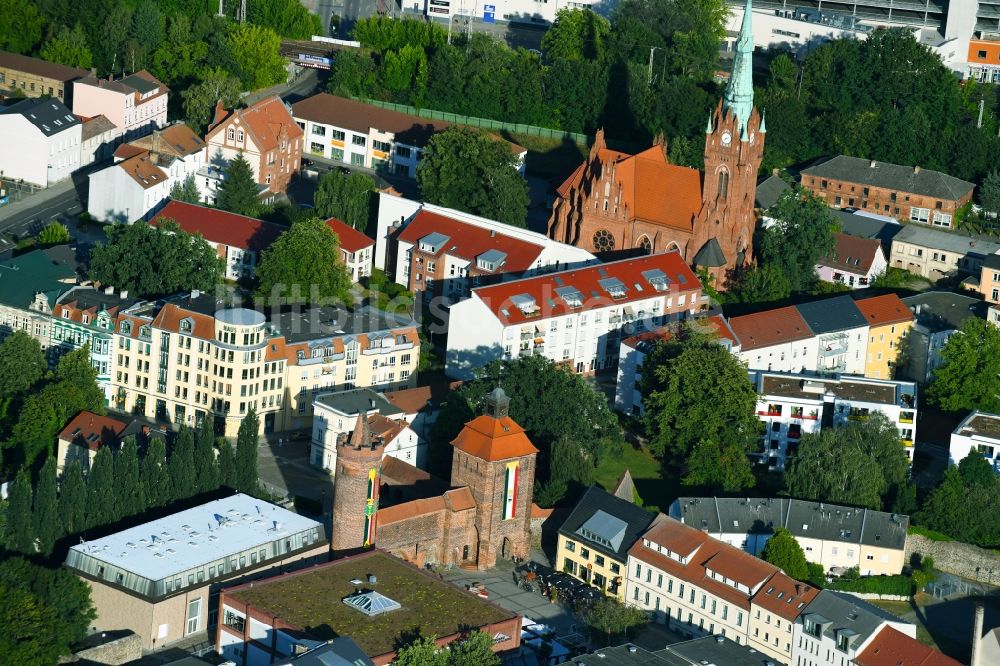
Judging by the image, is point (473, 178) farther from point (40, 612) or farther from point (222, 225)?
point (40, 612)

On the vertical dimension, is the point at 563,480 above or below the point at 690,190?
below

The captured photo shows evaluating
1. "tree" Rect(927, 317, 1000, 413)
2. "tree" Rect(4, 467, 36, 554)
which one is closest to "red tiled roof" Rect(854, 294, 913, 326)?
"tree" Rect(927, 317, 1000, 413)

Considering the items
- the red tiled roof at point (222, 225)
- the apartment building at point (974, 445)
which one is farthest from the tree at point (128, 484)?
the apartment building at point (974, 445)

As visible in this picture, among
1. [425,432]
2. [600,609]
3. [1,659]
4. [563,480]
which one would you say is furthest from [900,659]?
[1,659]

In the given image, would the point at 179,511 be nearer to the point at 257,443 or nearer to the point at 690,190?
the point at 257,443

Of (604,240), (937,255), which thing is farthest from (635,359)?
(937,255)
